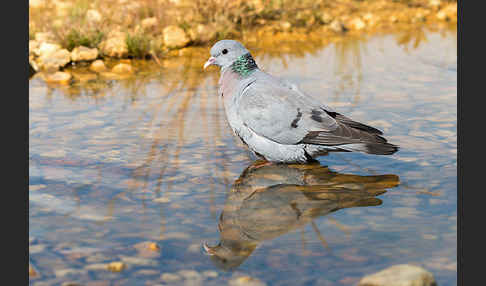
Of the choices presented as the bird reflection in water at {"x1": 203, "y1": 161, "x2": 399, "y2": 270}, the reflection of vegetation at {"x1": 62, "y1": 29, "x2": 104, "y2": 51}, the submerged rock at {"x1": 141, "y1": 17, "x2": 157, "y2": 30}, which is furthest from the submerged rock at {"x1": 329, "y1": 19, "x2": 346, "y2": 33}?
the bird reflection in water at {"x1": 203, "y1": 161, "x2": 399, "y2": 270}

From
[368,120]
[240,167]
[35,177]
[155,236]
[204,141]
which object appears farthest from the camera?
[368,120]

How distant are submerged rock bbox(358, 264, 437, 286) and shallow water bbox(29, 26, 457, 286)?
5.9 inches

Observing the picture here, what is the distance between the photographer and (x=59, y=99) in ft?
19.8

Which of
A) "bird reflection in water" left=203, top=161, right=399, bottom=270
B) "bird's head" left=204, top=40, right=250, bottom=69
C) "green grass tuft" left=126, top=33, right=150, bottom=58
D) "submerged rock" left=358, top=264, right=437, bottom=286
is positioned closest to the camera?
"submerged rock" left=358, top=264, right=437, bottom=286

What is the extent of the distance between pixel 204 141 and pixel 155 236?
1745 mm

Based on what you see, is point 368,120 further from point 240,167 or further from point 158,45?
point 158,45

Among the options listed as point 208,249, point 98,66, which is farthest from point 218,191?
point 98,66

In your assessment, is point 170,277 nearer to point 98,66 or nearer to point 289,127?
point 289,127

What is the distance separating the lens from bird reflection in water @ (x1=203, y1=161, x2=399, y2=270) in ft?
10.2

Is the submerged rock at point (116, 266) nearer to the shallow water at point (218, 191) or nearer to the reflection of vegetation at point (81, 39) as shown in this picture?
the shallow water at point (218, 191)

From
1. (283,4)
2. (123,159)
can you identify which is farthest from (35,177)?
(283,4)

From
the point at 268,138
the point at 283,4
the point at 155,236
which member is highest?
the point at 283,4

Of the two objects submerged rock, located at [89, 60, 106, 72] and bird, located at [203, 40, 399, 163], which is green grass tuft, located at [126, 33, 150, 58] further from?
bird, located at [203, 40, 399, 163]

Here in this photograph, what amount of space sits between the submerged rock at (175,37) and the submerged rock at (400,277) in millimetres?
6044
